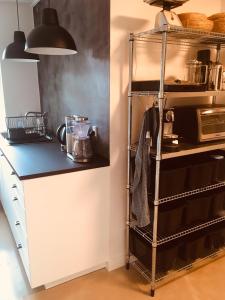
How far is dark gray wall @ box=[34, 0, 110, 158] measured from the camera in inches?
72.8

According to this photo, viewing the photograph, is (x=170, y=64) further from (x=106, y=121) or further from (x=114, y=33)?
(x=106, y=121)

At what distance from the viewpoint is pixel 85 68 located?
2.16 meters

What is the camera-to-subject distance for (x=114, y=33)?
5.69 feet

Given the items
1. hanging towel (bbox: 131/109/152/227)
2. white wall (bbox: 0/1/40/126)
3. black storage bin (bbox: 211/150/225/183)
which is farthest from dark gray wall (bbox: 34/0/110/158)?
black storage bin (bbox: 211/150/225/183)

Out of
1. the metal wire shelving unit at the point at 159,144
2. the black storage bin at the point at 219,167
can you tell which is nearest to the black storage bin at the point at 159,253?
the metal wire shelving unit at the point at 159,144

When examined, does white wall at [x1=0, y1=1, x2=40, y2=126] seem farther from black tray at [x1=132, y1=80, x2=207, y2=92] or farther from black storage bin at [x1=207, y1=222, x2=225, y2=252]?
black storage bin at [x1=207, y1=222, x2=225, y2=252]

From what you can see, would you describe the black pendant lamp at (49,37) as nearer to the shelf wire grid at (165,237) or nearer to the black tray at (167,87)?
the black tray at (167,87)

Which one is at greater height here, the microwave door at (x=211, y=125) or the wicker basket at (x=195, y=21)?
the wicker basket at (x=195, y=21)

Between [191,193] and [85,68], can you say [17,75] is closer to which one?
[85,68]

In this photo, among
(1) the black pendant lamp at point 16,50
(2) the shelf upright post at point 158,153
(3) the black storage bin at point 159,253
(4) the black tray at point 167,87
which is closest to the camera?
(2) the shelf upright post at point 158,153

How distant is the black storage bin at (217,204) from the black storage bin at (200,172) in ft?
0.49

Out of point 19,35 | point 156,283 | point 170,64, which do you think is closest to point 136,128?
point 170,64

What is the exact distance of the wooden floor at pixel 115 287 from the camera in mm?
1886

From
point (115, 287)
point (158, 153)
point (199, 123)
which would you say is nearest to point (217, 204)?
point (199, 123)
